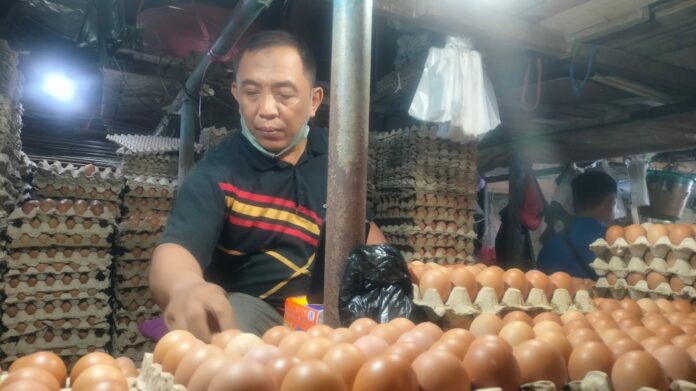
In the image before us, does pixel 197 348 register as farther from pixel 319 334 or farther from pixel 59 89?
pixel 59 89

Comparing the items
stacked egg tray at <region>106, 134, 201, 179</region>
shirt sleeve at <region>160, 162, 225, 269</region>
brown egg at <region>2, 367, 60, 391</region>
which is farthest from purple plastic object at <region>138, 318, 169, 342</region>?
stacked egg tray at <region>106, 134, 201, 179</region>

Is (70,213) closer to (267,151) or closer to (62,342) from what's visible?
(62,342)

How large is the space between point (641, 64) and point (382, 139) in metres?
3.02

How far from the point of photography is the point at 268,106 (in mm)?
2795

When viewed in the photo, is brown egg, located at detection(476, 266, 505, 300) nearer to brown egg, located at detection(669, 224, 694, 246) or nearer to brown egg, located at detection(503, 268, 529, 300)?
brown egg, located at detection(503, 268, 529, 300)

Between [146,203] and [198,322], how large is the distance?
6.14 meters

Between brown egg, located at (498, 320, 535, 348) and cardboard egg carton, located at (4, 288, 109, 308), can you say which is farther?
cardboard egg carton, located at (4, 288, 109, 308)

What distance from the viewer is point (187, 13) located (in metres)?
5.05

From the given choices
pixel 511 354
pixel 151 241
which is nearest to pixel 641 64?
pixel 511 354

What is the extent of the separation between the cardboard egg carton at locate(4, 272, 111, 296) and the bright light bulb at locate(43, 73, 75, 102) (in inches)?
163

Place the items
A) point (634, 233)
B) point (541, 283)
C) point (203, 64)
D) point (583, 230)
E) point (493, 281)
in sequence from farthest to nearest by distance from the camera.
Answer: point (583, 230) → point (203, 64) → point (634, 233) → point (541, 283) → point (493, 281)

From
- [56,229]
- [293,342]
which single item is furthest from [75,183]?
[293,342]

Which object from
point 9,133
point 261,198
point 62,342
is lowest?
point 62,342

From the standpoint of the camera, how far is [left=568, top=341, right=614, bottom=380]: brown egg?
1.49 m
